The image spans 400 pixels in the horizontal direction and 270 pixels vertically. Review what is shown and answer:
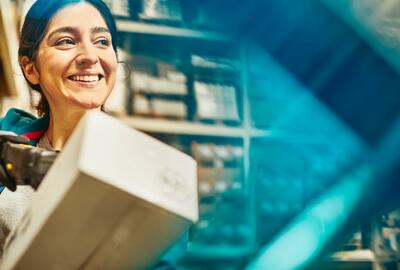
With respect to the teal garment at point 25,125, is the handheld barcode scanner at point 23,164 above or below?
above

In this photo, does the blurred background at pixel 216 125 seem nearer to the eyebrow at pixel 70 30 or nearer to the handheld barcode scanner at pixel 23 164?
the eyebrow at pixel 70 30

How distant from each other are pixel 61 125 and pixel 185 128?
1318 mm

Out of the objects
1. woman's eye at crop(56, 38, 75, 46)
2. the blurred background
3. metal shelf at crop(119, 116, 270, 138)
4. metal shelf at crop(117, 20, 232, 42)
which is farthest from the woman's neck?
metal shelf at crop(117, 20, 232, 42)

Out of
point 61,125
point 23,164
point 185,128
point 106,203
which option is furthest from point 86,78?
point 185,128

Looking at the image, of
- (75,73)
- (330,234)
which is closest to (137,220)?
(330,234)

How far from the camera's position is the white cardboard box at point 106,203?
46 cm

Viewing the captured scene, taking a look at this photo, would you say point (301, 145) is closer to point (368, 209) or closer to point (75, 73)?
point (75, 73)

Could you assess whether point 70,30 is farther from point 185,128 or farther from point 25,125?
point 185,128

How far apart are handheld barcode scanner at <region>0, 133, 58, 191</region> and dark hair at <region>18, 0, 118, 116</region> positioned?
0.35m

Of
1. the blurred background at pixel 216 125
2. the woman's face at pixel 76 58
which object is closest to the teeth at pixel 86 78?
the woman's face at pixel 76 58

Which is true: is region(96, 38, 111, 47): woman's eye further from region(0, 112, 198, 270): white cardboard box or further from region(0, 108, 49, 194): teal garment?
region(0, 112, 198, 270): white cardboard box

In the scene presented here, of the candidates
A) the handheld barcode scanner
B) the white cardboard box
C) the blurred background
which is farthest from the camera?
the blurred background

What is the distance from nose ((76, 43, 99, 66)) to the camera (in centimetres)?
84

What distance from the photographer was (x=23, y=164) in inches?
22.7
